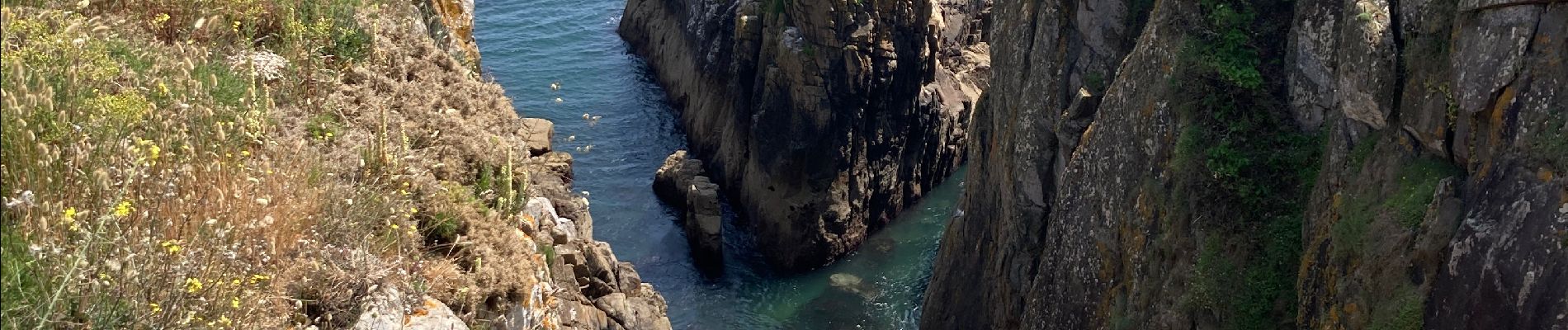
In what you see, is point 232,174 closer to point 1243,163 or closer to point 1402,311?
point 1402,311

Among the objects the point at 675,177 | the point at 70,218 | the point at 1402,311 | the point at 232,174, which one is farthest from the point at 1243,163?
the point at 675,177

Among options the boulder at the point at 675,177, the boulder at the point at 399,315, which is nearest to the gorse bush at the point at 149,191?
the boulder at the point at 399,315

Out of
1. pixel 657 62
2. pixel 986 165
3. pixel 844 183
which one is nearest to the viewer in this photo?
pixel 986 165

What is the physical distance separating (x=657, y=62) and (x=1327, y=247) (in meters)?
41.1

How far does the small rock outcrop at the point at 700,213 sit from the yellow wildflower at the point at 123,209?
2813 cm

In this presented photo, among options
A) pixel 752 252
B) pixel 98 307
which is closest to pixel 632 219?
pixel 752 252

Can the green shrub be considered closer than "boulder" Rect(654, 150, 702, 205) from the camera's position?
Yes

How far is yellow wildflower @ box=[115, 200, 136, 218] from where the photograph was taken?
20.1ft

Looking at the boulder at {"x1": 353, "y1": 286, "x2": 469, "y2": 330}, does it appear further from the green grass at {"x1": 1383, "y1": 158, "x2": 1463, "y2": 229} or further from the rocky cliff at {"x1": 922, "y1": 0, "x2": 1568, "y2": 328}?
the green grass at {"x1": 1383, "y1": 158, "x2": 1463, "y2": 229}

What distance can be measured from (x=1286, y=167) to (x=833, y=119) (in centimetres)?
2114

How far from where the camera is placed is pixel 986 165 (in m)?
26.9

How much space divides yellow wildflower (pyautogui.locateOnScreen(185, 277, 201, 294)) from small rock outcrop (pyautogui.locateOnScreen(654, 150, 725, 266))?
1124 inches

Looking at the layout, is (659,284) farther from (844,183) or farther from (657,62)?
(657,62)

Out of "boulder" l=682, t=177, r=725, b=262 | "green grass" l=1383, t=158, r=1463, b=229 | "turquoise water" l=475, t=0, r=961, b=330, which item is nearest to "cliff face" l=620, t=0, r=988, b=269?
"turquoise water" l=475, t=0, r=961, b=330
